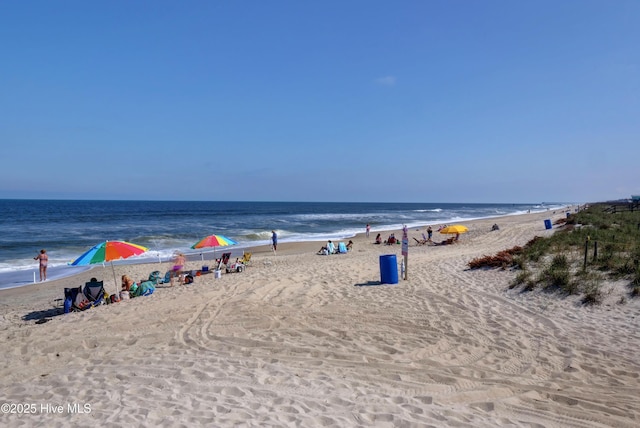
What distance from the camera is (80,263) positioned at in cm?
926

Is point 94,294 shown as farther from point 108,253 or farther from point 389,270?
point 389,270

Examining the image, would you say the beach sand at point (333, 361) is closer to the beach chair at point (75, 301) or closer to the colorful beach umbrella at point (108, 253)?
the beach chair at point (75, 301)

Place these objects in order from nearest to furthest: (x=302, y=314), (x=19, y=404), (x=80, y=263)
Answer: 1. (x=19, y=404)
2. (x=302, y=314)
3. (x=80, y=263)

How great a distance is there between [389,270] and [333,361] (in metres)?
5.08

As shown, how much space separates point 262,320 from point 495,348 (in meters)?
3.85

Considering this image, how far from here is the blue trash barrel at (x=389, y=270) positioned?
32.4 feet

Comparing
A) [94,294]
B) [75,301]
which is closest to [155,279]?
[94,294]

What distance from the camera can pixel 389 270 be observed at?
32.6ft

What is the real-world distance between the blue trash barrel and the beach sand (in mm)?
700

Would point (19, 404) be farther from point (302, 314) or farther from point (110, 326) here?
point (302, 314)

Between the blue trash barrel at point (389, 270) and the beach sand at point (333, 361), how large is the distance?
0.70 metres

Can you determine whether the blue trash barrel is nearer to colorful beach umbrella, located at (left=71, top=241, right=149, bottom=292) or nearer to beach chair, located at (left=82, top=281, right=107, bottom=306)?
colorful beach umbrella, located at (left=71, top=241, right=149, bottom=292)

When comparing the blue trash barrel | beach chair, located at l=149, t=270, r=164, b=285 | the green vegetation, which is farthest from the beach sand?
beach chair, located at l=149, t=270, r=164, b=285

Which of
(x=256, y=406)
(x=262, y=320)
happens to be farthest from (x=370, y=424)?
(x=262, y=320)
